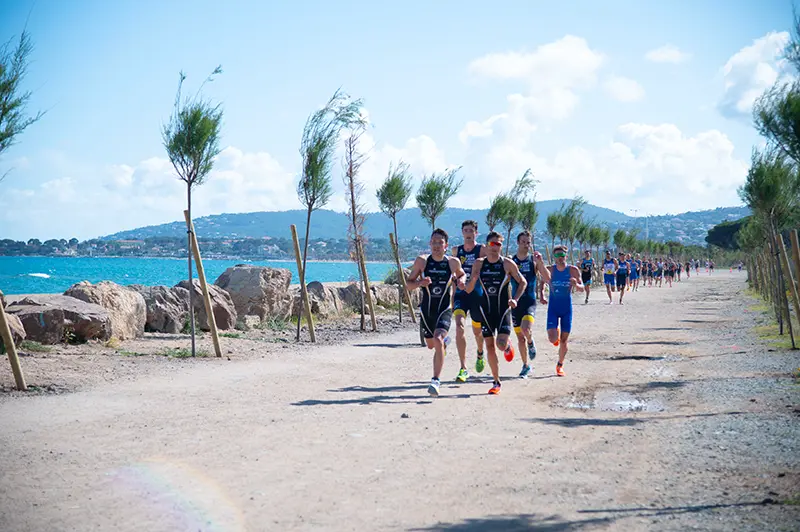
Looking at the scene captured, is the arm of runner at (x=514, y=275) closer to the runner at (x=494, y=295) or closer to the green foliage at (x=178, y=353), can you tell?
the runner at (x=494, y=295)

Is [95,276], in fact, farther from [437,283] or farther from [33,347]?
[437,283]

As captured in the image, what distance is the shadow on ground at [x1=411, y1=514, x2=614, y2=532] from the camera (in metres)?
4.70

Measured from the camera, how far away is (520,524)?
4789mm

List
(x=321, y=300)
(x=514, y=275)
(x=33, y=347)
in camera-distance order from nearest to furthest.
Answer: (x=514, y=275), (x=33, y=347), (x=321, y=300)

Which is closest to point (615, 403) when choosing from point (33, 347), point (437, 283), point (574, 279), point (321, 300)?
point (437, 283)

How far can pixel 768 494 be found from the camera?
5484 millimetres

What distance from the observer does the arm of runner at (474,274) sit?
404 inches

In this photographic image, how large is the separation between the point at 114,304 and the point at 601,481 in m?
11.4

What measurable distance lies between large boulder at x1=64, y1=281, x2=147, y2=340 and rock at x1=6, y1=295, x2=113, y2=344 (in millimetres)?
640

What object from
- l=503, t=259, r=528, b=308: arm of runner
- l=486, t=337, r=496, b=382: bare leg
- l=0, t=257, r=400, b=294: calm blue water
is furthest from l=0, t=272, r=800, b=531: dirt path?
l=0, t=257, r=400, b=294: calm blue water

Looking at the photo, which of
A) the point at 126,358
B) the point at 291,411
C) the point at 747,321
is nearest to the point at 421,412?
the point at 291,411

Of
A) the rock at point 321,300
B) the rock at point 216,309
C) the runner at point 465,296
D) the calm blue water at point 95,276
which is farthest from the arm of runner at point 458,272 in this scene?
the calm blue water at point 95,276

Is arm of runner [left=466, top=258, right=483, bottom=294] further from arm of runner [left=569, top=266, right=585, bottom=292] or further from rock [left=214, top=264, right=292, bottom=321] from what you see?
rock [left=214, top=264, right=292, bottom=321]

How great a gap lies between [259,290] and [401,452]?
44.1 feet
